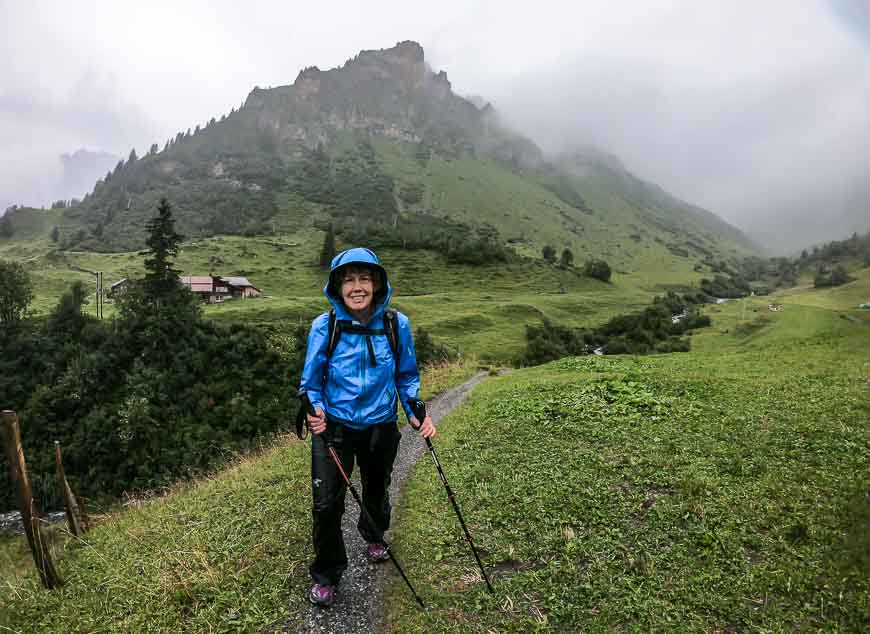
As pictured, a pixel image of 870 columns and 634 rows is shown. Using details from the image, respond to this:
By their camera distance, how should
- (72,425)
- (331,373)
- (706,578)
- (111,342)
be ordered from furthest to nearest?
(111,342) → (72,425) → (331,373) → (706,578)

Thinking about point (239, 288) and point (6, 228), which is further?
point (6, 228)

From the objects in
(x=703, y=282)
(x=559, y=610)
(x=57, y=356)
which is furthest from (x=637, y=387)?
(x=703, y=282)

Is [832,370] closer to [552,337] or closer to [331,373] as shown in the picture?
[331,373]

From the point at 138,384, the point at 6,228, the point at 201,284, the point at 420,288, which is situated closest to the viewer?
the point at 138,384

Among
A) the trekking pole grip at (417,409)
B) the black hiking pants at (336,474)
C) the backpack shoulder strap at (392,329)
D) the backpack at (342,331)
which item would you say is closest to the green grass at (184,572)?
the black hiking pants at (336,474)

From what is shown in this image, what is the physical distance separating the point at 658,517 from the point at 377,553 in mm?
3781

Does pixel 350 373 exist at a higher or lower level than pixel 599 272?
lower

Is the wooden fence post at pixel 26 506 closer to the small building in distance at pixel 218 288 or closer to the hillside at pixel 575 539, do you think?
the hillside at pixel 575 539

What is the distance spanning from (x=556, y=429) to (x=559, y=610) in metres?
5.95

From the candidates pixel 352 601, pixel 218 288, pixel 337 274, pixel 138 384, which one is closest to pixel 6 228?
pixel 218 288

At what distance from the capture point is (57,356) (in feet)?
152

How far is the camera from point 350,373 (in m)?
4.90

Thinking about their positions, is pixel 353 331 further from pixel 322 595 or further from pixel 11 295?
pixel 11 295

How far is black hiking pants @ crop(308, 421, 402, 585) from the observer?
4914 mm
